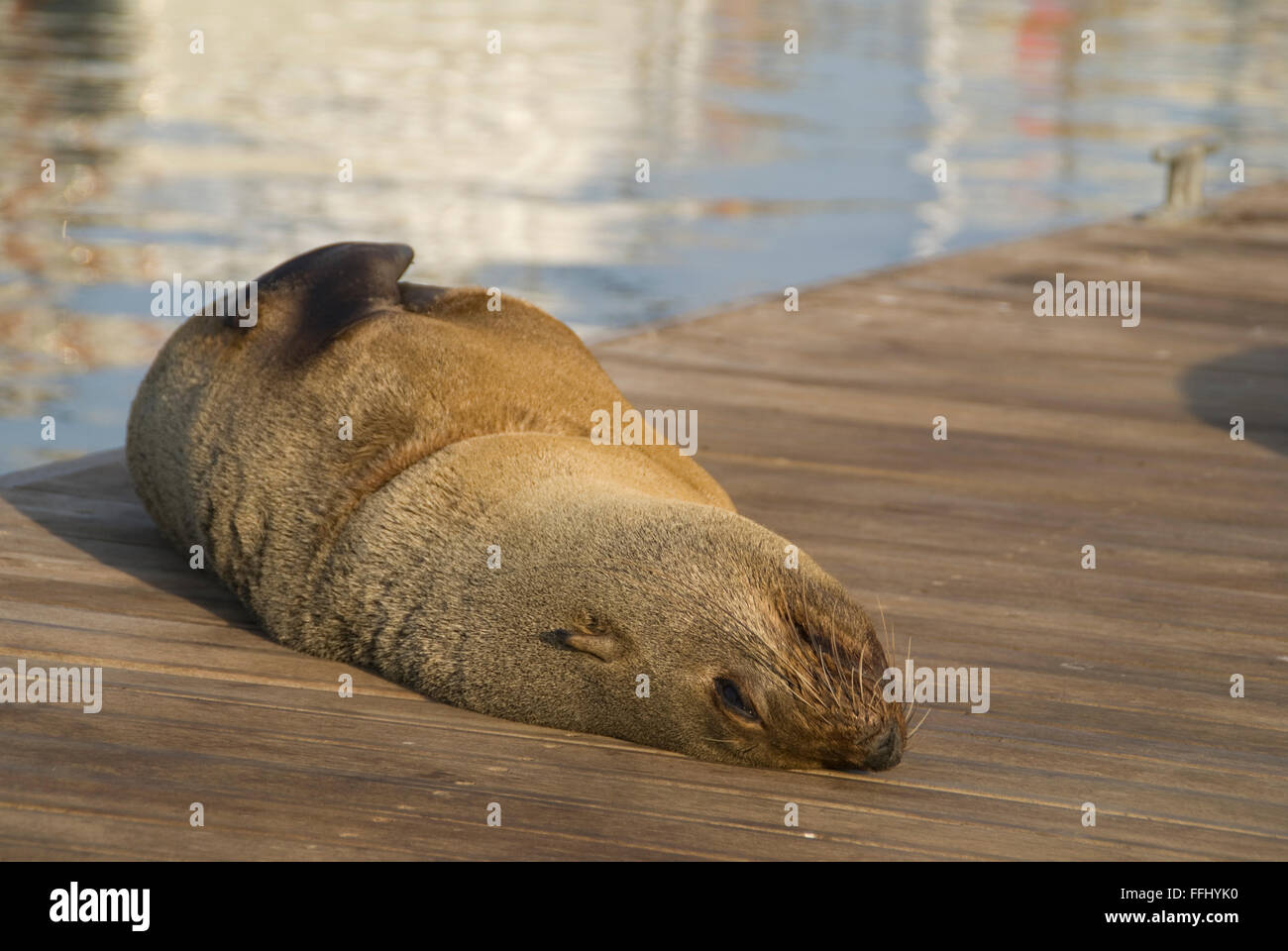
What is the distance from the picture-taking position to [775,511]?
649 cm

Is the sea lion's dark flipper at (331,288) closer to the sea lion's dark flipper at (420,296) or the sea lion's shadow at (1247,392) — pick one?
the sea lion's dark flipper at (420,296)

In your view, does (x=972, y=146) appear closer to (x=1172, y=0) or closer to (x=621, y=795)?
(x=621, y=795)

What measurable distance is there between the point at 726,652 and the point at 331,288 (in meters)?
2.10

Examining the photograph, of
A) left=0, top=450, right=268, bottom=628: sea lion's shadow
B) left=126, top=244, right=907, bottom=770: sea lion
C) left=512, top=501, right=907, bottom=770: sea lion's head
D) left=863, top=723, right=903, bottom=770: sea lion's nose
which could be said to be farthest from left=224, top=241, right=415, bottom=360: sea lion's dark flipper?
left=863, top=723, right=903, bottom=770: sea lion's nose

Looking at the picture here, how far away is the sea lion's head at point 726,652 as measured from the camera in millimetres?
4086

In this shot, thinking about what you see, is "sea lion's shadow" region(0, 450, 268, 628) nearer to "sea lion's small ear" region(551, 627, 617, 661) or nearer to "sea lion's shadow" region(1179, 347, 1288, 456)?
"sea lion's small ear" region(551, 627, 617, 661)

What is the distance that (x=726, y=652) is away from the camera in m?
4.10

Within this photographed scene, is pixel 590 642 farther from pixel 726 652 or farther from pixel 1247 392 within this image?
pixel 1247 392

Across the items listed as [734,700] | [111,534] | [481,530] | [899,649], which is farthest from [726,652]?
[111,534]

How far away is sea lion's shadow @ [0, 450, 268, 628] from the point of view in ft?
17.4

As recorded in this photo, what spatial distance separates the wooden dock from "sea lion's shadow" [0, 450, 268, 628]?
0.02 metres

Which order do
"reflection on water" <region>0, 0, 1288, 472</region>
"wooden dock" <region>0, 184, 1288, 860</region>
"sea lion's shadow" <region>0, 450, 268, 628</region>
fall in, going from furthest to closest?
"reflection on water" <region>0, 0, 1288, 472</region>
"sea lion's shadow" <region>0, 450, 268, 628</region>
"wooden dock" <region>0, 184, 1288, 860</region>
